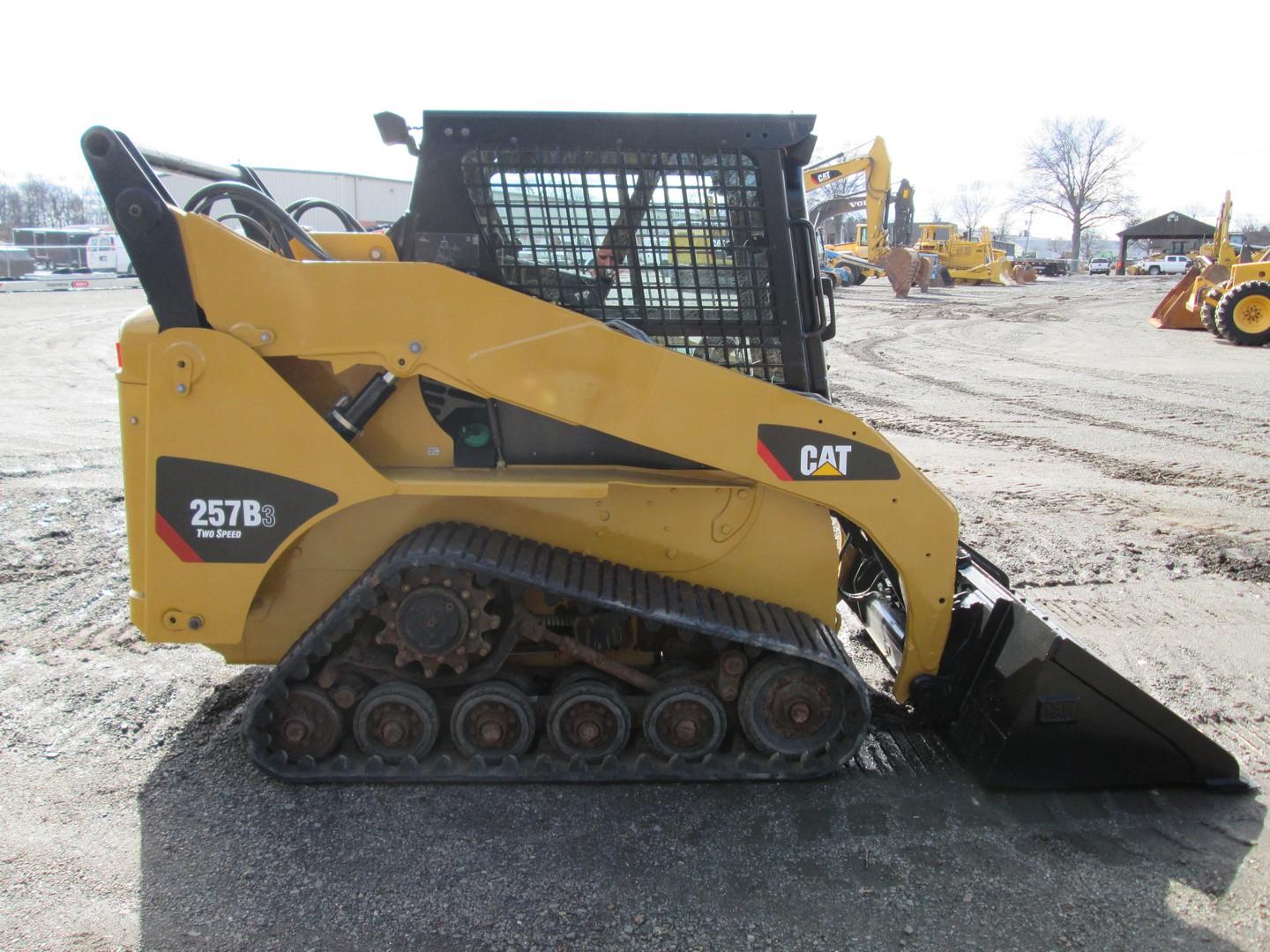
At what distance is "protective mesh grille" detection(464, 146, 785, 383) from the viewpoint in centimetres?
313

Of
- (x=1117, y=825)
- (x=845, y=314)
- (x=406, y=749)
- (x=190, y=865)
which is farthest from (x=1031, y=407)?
(x=845, y=314)

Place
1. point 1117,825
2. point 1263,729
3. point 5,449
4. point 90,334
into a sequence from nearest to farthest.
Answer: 1. point 1117,825
2. point 1263,729
3. point 5,449
4. point 90,334

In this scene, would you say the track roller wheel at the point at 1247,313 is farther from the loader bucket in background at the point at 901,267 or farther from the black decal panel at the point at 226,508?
the black decal panel at the point at 226,508

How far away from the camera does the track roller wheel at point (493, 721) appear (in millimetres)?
3074

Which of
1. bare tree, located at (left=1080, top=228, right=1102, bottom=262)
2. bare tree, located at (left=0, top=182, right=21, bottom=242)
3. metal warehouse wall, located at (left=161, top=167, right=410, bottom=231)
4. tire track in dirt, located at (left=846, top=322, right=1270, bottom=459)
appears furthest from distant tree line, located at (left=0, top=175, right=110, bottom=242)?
bare tree, located at (left=1080, top=228, right=1102, bottom=262)

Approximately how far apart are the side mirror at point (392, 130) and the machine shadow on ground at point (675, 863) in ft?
7.20

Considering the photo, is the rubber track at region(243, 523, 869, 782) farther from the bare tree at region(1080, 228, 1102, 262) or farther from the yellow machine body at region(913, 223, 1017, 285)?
the bare tree at region(1080, 228, 1102, 262)

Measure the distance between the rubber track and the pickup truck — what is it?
52.5 metres

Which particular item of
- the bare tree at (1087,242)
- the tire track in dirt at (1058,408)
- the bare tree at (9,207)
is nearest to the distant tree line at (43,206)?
the bare tree at (9,207)

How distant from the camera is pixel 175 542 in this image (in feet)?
9.94

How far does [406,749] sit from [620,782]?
0.74 m

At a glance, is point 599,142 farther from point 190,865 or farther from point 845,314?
point 845,314

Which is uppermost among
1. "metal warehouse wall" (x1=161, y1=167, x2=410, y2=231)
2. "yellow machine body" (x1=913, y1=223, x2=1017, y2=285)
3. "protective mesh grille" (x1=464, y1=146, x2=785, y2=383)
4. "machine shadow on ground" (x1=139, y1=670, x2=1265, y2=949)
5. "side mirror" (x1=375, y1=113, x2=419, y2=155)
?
"metal warehouse wall" (x1=161, y1=167, x2=410, y2=231)

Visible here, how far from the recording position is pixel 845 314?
2158 cm
